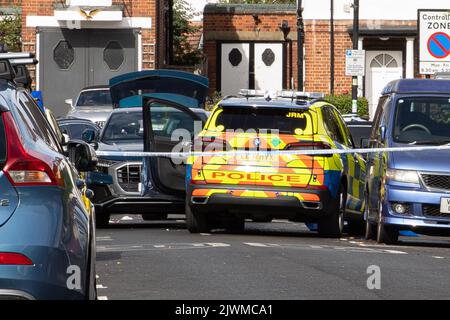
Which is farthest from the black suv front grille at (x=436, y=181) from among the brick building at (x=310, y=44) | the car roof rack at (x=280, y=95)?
the brick building at (x=310, y=44)

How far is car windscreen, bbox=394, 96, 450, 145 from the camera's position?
16.4 meters

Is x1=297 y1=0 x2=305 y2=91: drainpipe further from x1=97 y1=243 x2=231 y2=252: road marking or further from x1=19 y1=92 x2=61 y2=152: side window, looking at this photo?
x1=19 y1=92 x2=61 y2=152: side window

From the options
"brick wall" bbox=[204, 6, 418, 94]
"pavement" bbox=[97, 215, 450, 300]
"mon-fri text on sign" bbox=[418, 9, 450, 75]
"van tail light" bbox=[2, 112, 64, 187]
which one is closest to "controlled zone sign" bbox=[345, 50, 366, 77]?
"mon-fri text on sign" bbox=[418, 9, 450, 75]

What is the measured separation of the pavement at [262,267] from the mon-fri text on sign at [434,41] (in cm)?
816

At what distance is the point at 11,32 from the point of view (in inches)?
1777

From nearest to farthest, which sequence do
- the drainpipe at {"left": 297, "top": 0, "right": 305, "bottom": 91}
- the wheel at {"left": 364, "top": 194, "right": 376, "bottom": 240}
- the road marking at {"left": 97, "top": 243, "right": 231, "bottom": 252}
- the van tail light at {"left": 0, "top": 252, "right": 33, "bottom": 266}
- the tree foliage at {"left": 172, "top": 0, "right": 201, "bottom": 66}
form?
the van tail light at {"left": 0, "top": 252, "right": 33, "bottom": 266}
the road marking at {"left": 97, "top": 243, "right": 231, "bottom": 252}
the wheel at {"left": 364, "top": 194, "right": 376, "bottom": 240}
the drainpipe at {"left": 297, "top": 0, "right": 305, "bottom": 91}
the tree foliage at {"left": 172, "top": 0, "right": 201, "bottom": 66}

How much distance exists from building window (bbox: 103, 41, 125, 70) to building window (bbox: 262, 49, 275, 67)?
36.7 feet

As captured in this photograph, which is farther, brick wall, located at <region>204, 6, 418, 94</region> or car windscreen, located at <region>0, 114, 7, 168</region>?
brick wall, located at <region>204, 6, 418, 94</region>

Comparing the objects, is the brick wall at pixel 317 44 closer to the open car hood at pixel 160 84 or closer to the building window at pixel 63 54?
the building window at pixel 63 54

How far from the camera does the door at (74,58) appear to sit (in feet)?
134

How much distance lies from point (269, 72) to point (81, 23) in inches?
478

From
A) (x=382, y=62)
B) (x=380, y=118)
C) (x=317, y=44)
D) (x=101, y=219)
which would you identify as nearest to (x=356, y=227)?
(x=380, y=118)

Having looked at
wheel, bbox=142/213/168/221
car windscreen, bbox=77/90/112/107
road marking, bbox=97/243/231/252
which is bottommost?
wheel, bbox=142/213/168/221
